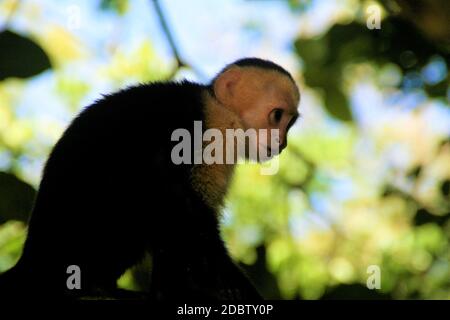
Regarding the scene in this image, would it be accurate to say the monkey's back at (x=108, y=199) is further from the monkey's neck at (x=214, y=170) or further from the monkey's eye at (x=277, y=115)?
the monkey's eye at (x=277, y=115)

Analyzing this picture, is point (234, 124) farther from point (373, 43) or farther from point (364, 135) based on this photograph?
point (364, 135)

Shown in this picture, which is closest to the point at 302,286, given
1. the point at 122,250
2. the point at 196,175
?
the point at 196,175

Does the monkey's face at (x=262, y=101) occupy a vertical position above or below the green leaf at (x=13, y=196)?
above

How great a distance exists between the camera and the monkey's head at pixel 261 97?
291cm

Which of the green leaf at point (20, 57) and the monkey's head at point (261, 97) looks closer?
the green leaf at point (20, 57)

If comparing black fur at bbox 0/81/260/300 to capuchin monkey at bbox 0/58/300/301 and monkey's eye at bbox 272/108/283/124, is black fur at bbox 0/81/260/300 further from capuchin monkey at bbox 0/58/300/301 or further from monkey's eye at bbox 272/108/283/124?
monkey's eye at bbox 272/108/283/124

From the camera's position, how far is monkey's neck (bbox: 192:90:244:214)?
284 cm

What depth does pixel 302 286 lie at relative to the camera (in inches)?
131

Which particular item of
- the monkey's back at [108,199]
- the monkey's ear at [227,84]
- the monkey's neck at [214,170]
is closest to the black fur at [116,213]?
the monkey's back at [108,199]

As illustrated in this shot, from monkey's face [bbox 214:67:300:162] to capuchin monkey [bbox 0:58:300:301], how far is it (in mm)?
275
